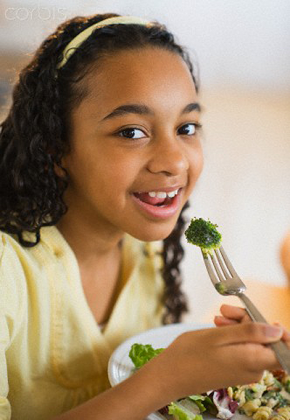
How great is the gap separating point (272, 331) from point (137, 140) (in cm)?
48

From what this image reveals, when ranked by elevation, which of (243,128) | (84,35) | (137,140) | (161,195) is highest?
(84,35)

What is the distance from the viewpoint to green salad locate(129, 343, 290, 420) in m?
0.93

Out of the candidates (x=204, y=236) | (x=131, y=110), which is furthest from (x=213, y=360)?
(x=131, y=110)

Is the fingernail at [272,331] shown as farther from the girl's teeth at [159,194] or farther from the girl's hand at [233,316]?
the girl's teeth at [159,194]

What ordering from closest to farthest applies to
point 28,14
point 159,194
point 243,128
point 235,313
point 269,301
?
point 235,313
point 159,194
point 28,14
point 269,301
point 243,128

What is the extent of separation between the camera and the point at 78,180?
3.74 ft

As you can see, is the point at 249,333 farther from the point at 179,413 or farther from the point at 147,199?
the point at 147,199

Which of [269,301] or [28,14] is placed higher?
[28,14]

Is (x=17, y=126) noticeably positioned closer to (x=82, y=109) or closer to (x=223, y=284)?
(x=82, y=109)

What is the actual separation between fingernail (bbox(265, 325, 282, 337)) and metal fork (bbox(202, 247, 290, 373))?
16 millimetres

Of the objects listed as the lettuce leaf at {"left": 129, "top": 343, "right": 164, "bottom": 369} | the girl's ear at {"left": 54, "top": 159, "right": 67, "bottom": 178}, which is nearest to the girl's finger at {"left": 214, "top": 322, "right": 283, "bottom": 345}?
the lettuce leaf at {"left": 129, "top": 343, "right": 164, "bottom": 369}

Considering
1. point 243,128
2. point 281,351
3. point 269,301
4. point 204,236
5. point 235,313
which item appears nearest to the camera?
point 281,351

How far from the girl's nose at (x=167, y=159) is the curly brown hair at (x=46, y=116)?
0.19m

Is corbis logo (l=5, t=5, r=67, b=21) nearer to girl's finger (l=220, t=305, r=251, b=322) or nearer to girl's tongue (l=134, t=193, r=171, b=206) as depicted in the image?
girl's tongue (l=134, t=193, r=171, b=206)
